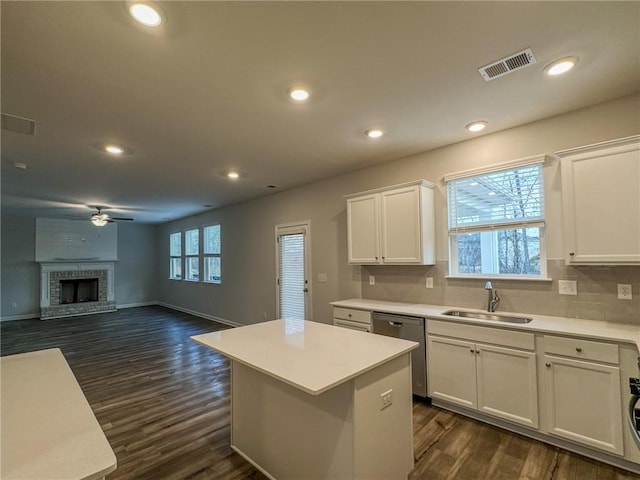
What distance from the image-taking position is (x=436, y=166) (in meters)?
3.58

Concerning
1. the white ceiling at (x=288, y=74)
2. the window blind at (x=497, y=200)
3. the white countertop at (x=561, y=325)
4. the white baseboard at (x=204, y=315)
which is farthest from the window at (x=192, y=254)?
the window blind at (x=497, y=200)

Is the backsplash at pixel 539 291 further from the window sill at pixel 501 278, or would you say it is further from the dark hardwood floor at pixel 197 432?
the dark hardwood floor at pixel 197 432

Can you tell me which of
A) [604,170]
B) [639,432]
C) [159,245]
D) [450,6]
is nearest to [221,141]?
[450,6]

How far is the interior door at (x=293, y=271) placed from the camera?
16.8ft

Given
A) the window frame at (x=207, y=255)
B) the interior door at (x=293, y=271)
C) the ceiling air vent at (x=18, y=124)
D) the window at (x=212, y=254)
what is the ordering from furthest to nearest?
the window at (x=212, y=254), the window frame at (x=207, y=255), the interior door at (x=293, y=271), the ceiling air vent at (x=18, y=124)

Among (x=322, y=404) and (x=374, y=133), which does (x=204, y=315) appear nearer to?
(x=374, y=133)

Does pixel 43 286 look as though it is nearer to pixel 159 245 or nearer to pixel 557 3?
pixel 159 245

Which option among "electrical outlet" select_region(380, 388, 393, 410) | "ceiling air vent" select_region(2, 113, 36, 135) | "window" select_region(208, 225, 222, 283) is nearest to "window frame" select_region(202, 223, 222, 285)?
"window" select_region(208, 225, 222, 283)

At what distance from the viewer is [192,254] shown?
859 centimetres

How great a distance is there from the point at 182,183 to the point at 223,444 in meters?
3.86

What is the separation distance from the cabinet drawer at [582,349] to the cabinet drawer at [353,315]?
5.49ft

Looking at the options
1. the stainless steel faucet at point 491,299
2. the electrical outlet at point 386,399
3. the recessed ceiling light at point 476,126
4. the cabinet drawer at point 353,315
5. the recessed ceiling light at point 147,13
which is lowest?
the electrical outlet at point 386,399

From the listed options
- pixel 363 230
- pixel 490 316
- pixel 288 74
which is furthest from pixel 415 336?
pixel 288 74

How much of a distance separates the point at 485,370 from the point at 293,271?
336 cm
